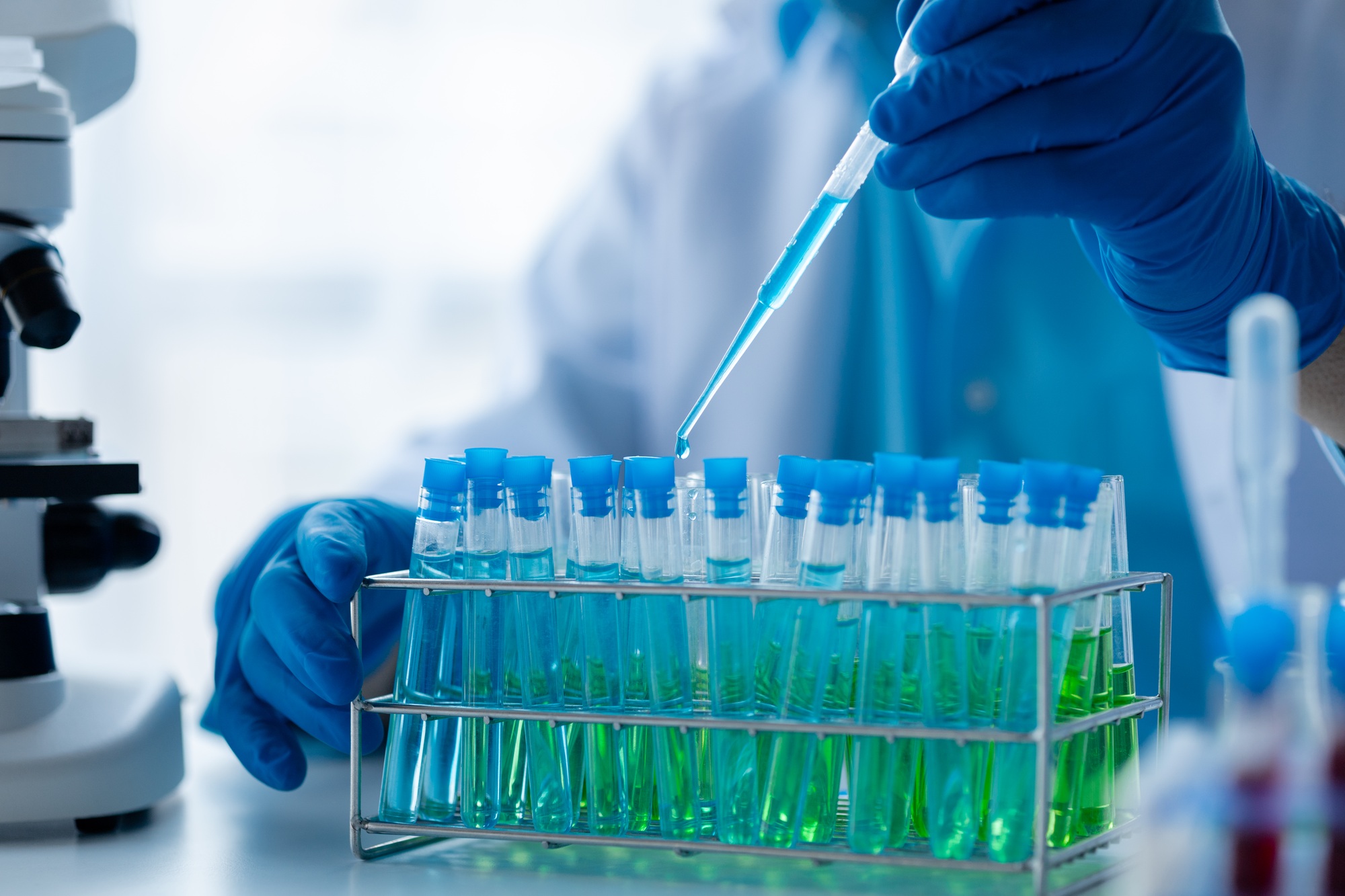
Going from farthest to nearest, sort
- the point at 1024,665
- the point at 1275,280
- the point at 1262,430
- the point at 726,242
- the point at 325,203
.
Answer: the point at 325,203 < the point at 726,242 < the point at 1275,280 < the point at 1024,665 < the point at 1262,430

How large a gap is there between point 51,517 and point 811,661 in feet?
2.38

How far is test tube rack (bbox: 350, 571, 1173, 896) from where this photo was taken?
734 mm

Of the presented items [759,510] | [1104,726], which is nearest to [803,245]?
[759,510]

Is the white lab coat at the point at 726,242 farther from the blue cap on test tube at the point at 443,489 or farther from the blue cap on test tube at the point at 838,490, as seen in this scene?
the blue cap on test tube at the point at 838,490

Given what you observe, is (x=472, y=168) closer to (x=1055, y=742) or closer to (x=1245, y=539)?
(x=1055, y=742)

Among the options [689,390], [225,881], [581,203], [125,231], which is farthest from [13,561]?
[125,231]

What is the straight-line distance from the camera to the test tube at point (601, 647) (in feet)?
2.81

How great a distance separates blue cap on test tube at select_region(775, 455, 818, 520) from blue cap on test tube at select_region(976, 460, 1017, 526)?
0.12 meters

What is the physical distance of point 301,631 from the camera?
3.14 ft

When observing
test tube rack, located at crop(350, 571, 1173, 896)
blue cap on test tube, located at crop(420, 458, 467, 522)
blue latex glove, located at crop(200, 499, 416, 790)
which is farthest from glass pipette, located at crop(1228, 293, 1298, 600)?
blue latex glove, located at crop(200, 499, 416, 790)

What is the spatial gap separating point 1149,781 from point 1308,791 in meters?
0.06

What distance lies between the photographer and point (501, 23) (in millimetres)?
2705

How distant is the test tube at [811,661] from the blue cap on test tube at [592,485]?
15 cm

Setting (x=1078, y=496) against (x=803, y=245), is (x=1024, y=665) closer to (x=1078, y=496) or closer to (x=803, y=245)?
(x=1078, y=496)
